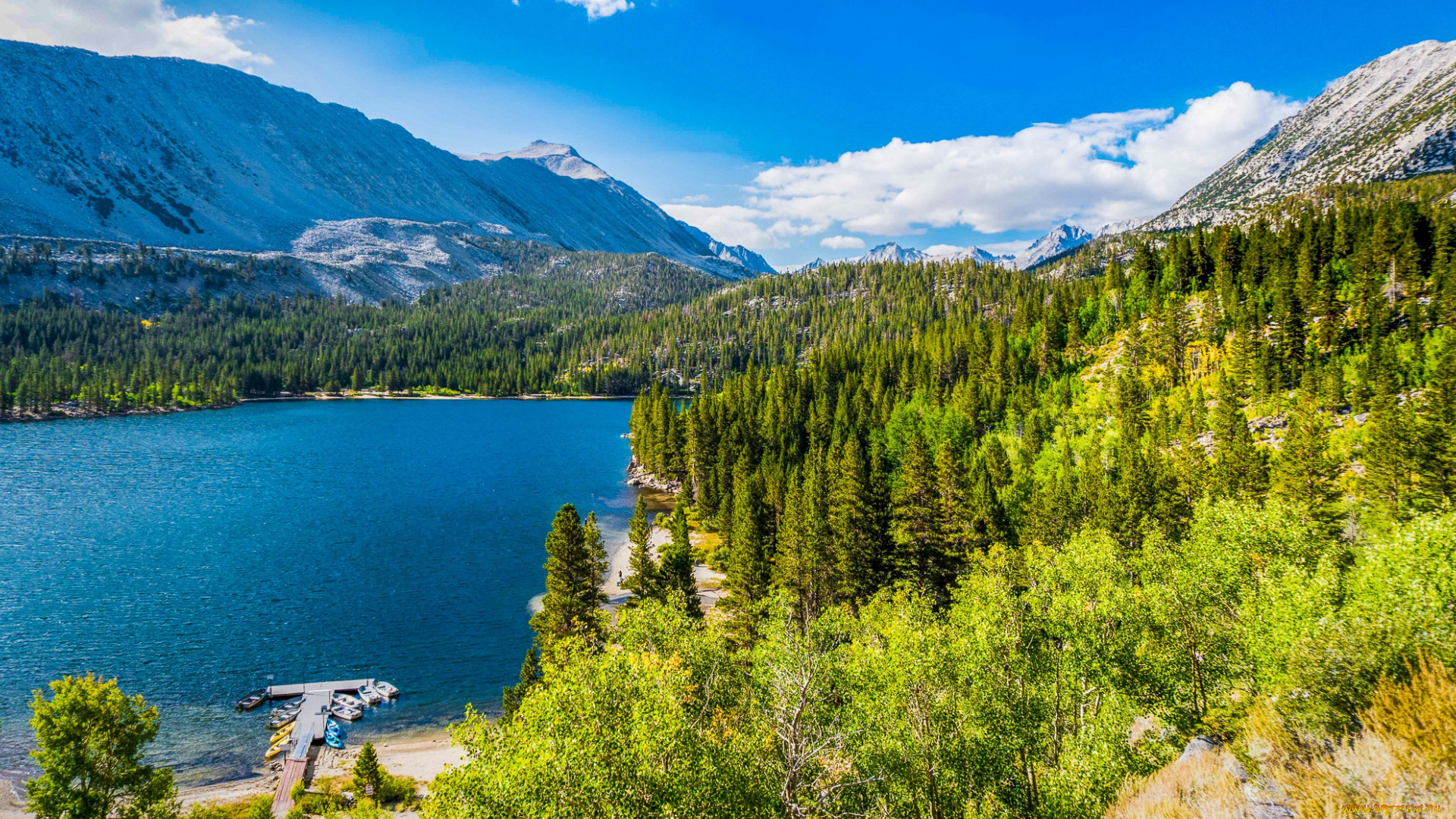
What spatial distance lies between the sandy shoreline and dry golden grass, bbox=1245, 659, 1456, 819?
3807 centimetres

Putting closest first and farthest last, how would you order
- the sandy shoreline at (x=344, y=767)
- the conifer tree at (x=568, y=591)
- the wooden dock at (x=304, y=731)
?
1. the sandy shoreline at (x=344, y=767)
2. the wooden dock at (x=304, y=731)
3. the conifer tree at (x=568, y=591)

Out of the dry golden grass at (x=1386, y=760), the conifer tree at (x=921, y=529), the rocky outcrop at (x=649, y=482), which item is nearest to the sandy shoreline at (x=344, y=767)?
the dry golden grass at (x=1386, y=760)

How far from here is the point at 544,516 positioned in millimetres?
101000

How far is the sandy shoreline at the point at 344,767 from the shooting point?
37500mm

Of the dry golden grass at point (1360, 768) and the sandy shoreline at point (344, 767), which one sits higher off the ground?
the dry golden grass at point (1360, 768)

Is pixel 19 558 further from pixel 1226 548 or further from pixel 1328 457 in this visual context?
pixel 1328 457

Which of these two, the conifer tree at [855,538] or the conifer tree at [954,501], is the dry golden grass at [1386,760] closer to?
the conifer tree at [855,538]

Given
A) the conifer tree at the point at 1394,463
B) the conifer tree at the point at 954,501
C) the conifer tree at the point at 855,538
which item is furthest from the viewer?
the conifer tree at the point at 954,501

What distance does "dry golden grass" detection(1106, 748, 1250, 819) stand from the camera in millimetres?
15055

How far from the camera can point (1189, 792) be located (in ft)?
55.3

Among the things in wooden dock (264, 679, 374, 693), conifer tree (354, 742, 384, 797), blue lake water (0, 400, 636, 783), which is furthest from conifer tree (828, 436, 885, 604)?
wooden dock (264, 679, 374, 693)

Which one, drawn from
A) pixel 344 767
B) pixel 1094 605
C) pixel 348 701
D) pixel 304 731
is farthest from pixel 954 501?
pixel 304 731

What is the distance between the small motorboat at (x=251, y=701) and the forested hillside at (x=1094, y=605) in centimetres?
2140

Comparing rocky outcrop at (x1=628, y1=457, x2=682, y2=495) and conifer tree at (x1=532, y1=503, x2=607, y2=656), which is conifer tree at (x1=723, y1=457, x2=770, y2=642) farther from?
rocky outcrop at (x1=628, y1=457, x2=682, y2=495)
